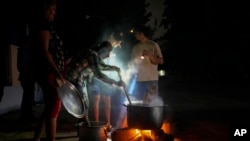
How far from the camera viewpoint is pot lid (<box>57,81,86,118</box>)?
5.10 metres

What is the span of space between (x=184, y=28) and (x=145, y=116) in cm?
3026

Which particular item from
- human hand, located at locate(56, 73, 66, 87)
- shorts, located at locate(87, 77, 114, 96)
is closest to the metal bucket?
human hand, located at locate(56, 73, 66, 87)

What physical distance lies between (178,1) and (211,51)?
315 inches

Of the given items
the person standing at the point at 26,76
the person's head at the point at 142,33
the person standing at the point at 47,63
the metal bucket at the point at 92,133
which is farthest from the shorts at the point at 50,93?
the person standing at the point at 26,76

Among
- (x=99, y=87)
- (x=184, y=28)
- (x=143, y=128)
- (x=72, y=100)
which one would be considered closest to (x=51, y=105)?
(x=72, y=100)

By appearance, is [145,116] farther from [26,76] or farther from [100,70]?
[26,76]

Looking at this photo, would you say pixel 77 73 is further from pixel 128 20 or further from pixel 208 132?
pixel 128 20

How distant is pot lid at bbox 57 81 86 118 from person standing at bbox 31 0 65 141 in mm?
140

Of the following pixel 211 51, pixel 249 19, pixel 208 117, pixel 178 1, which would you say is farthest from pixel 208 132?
pixel 178 1

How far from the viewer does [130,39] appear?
24.4 meters

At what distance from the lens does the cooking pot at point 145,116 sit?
5520mm

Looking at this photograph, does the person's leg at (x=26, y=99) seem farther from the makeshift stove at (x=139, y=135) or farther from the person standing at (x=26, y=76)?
the makeshift stove at (x=139, y=135)

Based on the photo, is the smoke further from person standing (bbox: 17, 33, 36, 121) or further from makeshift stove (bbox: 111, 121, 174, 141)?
person standing (bbox: 17, 33, 36, 121)

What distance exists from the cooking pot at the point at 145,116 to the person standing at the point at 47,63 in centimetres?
135
